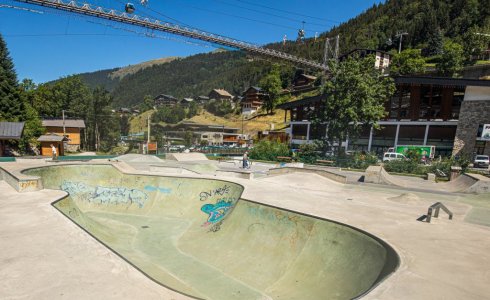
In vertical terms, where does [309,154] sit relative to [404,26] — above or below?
below

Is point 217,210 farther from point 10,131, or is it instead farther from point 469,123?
point 469,123

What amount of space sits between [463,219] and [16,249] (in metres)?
16.4

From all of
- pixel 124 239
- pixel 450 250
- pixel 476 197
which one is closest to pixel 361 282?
pixel 450 250

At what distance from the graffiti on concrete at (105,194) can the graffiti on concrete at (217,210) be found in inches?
184

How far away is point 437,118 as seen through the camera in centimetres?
3684

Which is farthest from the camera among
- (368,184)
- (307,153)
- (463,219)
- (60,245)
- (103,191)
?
(307,153)

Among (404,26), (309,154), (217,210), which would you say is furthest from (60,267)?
(404,26)

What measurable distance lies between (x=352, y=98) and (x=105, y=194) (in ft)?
85.8

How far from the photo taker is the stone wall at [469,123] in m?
31.7

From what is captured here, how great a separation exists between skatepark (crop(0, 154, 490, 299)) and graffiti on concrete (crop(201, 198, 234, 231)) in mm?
87

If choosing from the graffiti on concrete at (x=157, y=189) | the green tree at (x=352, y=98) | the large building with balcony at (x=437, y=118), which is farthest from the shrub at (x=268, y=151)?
the graffiti on concrete at (x=157, y=189)

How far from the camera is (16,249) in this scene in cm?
749

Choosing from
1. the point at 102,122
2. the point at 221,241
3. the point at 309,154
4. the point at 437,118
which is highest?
the point at 437,118

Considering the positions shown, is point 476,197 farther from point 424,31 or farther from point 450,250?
point 424,31
